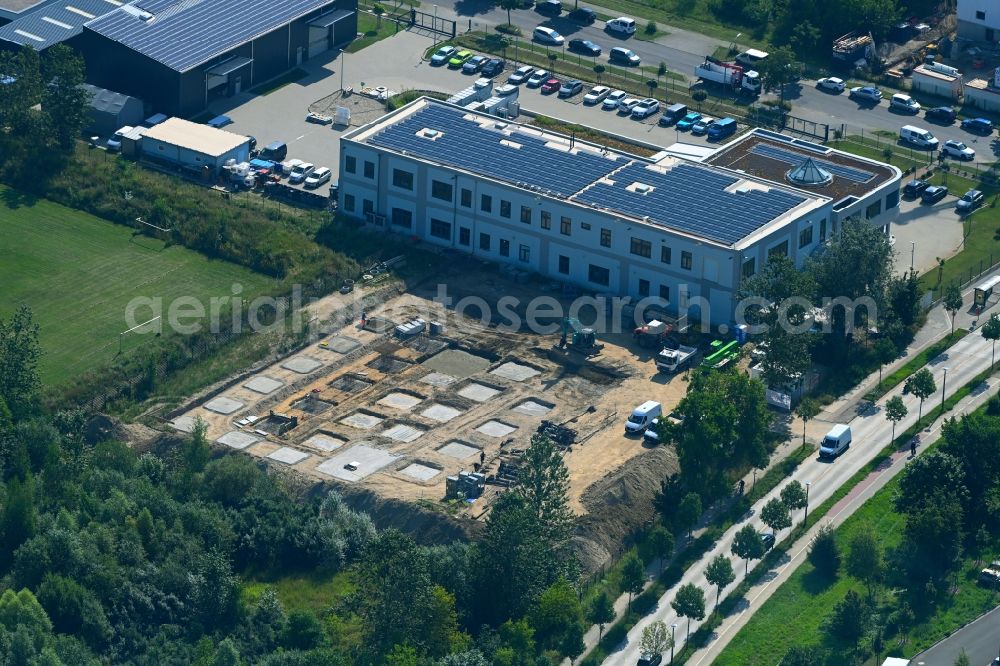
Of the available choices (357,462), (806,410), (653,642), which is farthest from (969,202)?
(653,642)

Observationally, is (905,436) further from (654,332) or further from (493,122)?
(493,122)

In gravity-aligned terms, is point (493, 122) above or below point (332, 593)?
above

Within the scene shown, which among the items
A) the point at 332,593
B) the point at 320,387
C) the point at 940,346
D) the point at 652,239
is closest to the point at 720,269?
the point at 652,239

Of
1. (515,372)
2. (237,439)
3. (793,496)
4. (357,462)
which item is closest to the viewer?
(793,496)

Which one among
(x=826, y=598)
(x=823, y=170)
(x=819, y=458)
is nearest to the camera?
(x=826, y=598)

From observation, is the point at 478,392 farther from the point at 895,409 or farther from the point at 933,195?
the point at 933,195

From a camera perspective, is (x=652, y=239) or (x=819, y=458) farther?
(x=652, y=239)
